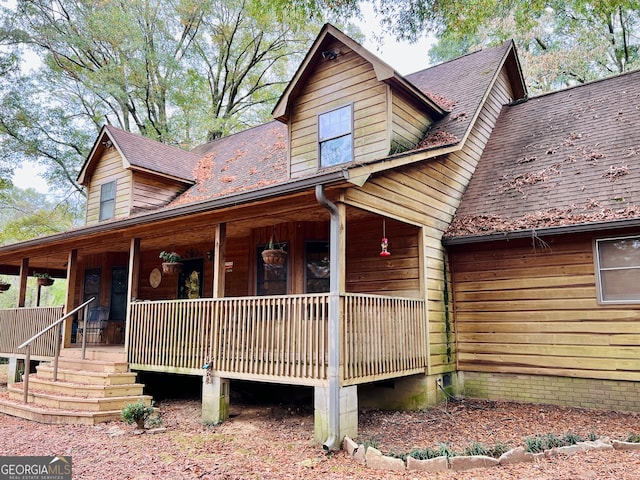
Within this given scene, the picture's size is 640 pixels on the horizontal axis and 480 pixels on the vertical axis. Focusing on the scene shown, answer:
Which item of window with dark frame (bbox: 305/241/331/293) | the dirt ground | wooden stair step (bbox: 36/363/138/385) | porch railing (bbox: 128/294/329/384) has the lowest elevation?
the dirt ground

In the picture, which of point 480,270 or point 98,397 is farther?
point 480,270

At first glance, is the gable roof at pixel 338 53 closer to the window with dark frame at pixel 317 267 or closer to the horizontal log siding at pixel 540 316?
the window with dark frame at pixel 317 267

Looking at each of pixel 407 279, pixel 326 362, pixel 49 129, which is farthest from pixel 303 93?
pixel 49 129

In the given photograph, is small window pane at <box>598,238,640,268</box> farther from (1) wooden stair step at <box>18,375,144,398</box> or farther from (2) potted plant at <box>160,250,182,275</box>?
(1) wooden stair step at <box>18,375,144,398</box>

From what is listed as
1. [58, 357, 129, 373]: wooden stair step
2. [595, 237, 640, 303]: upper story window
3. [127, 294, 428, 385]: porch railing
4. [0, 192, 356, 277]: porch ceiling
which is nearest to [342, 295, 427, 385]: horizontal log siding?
[127, 294, 428, 385]: porch railing

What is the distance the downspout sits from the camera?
5859mm

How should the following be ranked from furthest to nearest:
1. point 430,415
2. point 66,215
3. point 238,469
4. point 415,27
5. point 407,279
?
point 66,215
point 415,27
point 407,279
point 430,415
point 238,469

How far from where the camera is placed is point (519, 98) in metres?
13.3

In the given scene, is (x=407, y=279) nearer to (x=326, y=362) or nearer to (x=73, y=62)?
(x=326, y=362)

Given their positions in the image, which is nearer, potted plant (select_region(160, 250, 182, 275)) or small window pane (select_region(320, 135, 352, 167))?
small window pane (select_region(320, 135, 352, 167))

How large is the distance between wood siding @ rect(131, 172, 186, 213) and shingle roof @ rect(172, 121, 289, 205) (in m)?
0.40

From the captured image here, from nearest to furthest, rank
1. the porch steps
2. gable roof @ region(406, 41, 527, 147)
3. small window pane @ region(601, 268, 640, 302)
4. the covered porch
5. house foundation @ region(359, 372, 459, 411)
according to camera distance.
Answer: the covered porch → small window pane @ region(601, 268, 640, 302) → the porch steps → house foundation @ region(359, 372, 459, 411) → gable roof @ region(406, 41, 527, 147)

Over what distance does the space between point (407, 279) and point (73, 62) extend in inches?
774

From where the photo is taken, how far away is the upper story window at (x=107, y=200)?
44.1 feet
